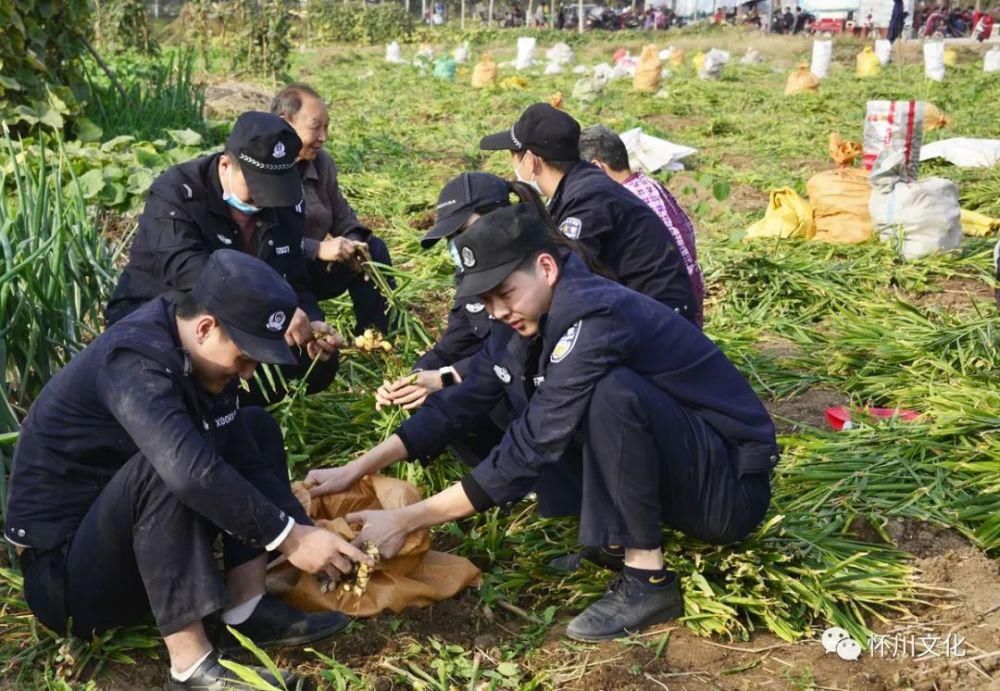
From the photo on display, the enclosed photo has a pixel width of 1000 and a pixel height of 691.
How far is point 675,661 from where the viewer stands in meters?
2.78

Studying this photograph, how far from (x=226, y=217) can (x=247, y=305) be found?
149 cm

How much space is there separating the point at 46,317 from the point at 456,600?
1544 millimetres

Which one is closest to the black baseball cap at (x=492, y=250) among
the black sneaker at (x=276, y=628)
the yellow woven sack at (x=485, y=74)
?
Answer: the black sneaker at (x=276, y=628)

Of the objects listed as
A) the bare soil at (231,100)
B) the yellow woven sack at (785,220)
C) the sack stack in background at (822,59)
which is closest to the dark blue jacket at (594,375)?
the yellow woven sack at (785,220)

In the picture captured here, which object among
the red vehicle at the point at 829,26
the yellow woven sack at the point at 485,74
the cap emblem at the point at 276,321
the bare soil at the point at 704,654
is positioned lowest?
the bare soil at the point at 704,654

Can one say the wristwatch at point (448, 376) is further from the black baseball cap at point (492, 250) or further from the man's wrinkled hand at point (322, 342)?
the black baseball cap at point (492, 250)

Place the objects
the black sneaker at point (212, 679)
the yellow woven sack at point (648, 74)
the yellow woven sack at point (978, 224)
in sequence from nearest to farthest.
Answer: the black sneaker at point (212, 679) → the yellow woven sack at point (978, 224) → the yellow woven sack at point (648, 74)

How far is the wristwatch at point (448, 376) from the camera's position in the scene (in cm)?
363

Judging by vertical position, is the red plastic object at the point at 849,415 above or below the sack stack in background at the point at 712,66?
below

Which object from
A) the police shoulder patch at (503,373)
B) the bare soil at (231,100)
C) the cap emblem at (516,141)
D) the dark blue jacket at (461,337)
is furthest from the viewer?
the bare soil at (231,100)

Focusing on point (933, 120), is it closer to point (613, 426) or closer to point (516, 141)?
point (516, 141)

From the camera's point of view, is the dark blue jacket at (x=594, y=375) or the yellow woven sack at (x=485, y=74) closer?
the dark blue jacket at (x=594, y=375)

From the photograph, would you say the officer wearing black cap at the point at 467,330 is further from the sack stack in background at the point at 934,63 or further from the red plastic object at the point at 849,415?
the sack stack in background at the point at 934,63

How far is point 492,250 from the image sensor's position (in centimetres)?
268
